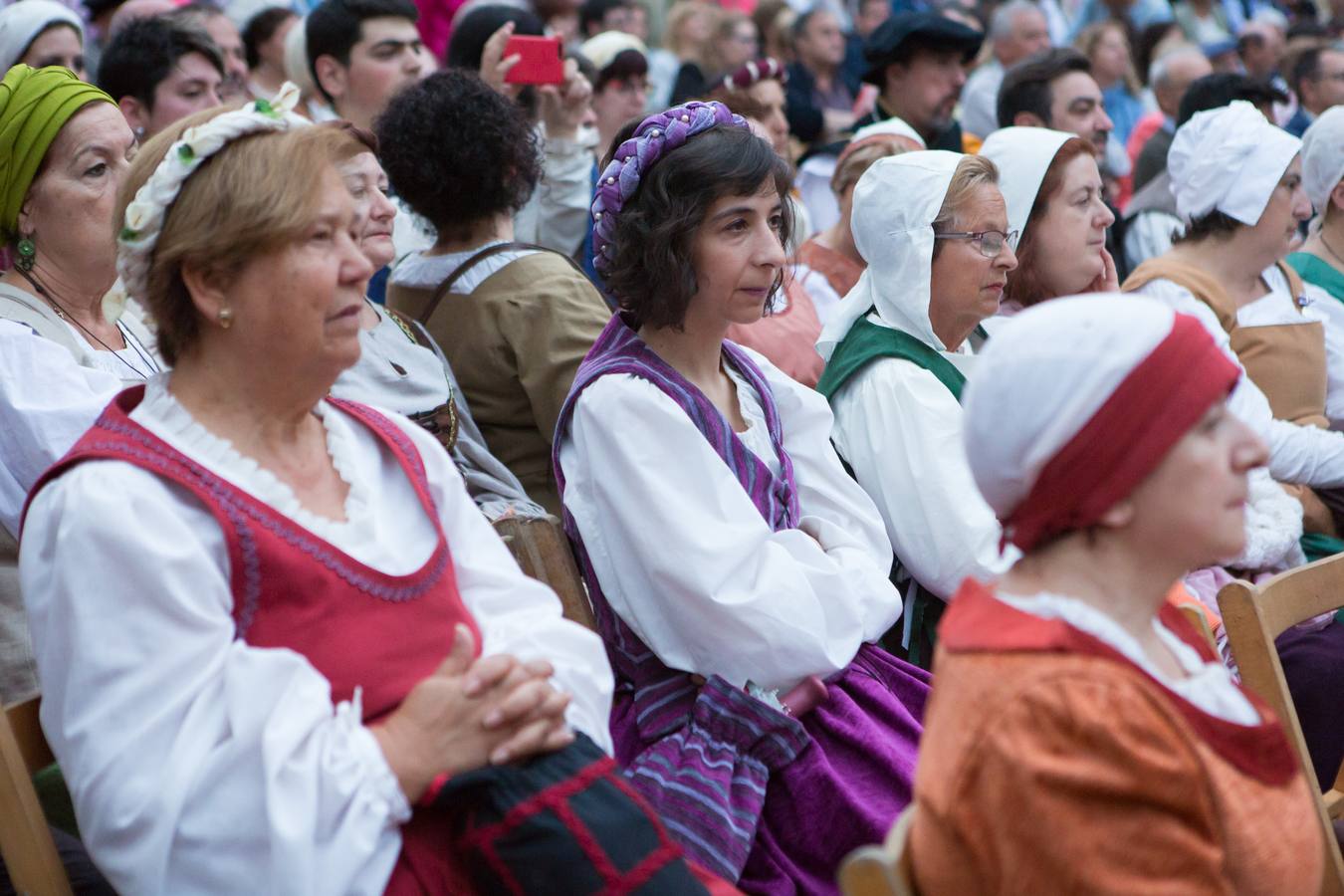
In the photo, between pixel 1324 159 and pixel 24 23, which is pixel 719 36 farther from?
pixel 24 23

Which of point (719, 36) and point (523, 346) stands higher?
point (523, 346)

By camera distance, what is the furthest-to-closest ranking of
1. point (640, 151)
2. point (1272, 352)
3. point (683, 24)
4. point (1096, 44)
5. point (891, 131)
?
point (683, 24) → point (1096, 44) → point (891, 131) → point (1272, 352) → point (640, 151)

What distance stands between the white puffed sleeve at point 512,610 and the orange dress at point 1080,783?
1.86 ft

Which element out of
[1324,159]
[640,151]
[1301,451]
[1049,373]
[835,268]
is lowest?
[1301,451]

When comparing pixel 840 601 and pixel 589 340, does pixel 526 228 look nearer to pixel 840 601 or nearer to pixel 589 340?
pixel 589 340

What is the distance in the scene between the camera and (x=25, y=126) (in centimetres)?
253

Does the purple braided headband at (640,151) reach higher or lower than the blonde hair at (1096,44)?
higher

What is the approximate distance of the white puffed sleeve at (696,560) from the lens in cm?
234

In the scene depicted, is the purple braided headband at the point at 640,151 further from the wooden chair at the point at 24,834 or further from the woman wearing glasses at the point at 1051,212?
the wooden chair at the point at 24,834

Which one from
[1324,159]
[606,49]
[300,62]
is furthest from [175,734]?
[606,49]

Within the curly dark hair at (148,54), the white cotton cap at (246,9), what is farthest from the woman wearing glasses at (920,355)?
the white cotton cap at (246,9)

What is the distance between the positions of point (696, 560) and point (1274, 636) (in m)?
0.90

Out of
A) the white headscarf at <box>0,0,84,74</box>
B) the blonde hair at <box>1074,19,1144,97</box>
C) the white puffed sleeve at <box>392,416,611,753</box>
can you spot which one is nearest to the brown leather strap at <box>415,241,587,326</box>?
the white puffed sleeve at <box>392,416,611,753</box>

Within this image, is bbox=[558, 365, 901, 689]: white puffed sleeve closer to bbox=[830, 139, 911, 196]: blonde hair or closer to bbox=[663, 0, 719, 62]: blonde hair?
bbox=[830, 139, 911, 196]: blonde hair
